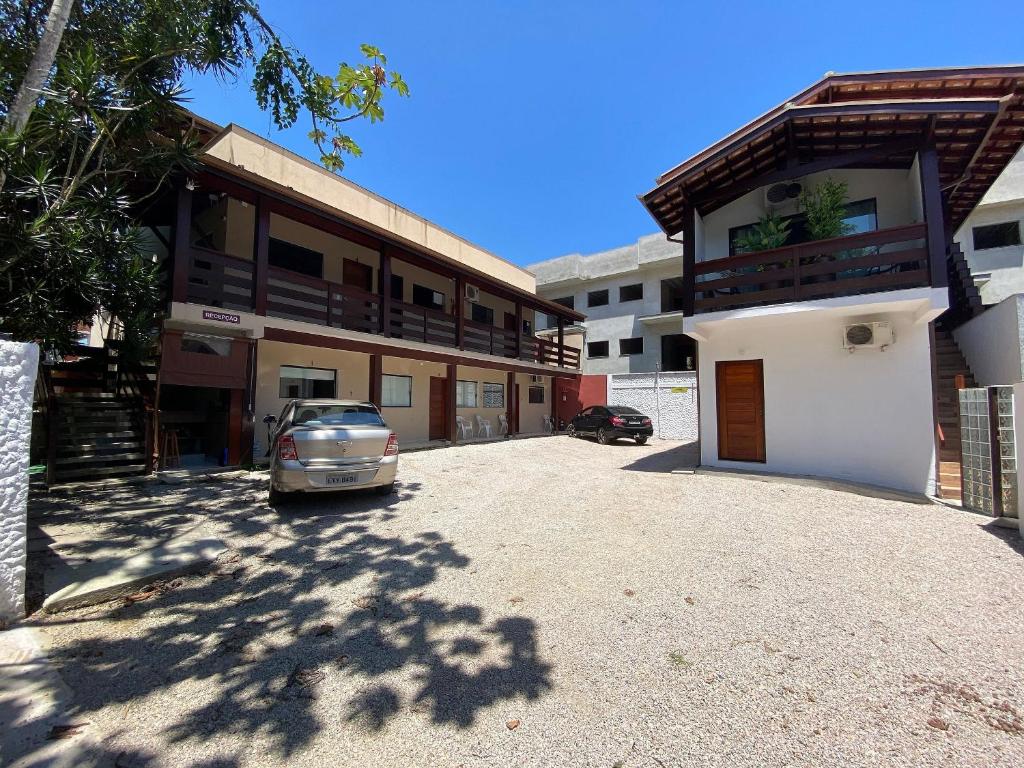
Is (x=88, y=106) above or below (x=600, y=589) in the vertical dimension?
above

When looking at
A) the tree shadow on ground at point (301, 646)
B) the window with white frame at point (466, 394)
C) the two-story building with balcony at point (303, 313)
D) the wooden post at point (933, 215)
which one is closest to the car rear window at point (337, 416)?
the tree shadow on ground at point (301, 646)

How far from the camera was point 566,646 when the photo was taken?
291 cm

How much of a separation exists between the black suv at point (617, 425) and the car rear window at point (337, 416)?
1028 cm

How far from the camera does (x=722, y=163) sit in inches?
360

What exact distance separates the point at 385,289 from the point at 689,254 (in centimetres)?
752

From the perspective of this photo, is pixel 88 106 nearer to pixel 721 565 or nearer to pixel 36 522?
pixel 36 522

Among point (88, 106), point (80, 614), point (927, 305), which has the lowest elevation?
point (80, 614)

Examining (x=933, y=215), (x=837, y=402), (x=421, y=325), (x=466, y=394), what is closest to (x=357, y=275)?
(x=421, y=325)

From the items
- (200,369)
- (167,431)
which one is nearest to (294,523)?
(200,369)

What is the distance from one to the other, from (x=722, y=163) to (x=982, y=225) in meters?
16.3

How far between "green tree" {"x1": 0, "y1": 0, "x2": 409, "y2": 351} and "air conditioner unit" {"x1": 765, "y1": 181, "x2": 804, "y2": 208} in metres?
8.21

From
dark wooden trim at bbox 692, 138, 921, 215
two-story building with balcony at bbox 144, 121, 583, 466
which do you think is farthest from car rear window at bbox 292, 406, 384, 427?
dark wooden trim at bbox 692, 138, 921, 215

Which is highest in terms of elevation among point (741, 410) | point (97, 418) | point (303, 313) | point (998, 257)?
point (998, 257)

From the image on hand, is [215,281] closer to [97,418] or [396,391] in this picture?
[97,418]
